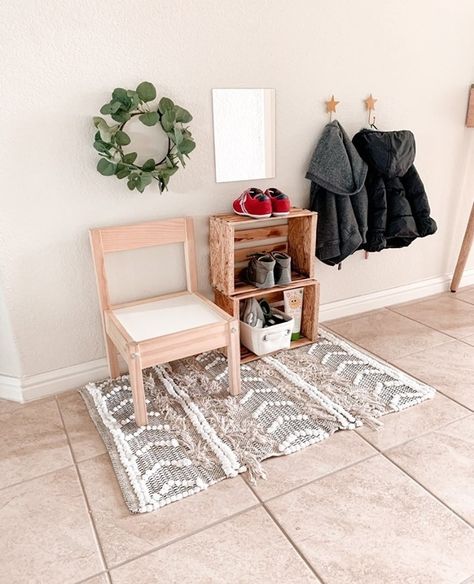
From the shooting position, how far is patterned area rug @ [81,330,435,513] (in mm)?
1488

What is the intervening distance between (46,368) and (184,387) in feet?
1.93

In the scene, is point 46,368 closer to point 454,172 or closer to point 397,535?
point 397,535

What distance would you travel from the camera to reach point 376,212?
2314 mm

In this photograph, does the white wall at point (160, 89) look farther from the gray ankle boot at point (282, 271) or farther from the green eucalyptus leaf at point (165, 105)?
the gray ankle boot at point (282, 271)

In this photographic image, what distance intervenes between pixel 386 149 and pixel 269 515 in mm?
1692

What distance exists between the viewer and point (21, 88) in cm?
160

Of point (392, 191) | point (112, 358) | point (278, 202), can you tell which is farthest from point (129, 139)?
point (392, 191)

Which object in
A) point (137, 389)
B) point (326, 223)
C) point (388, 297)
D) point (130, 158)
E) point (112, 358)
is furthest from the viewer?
point (388, 297)

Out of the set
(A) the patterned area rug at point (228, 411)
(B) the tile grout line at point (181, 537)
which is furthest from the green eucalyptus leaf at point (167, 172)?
(B) the tile grout line at point (181, 537)

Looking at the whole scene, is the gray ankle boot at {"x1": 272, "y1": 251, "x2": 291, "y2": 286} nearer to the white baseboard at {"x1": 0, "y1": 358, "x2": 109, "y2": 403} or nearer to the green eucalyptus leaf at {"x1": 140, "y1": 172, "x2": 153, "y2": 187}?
the green eucalyptus leaf at {"x1": 140, "y1": 172, "x2": 153, "y2": 187}

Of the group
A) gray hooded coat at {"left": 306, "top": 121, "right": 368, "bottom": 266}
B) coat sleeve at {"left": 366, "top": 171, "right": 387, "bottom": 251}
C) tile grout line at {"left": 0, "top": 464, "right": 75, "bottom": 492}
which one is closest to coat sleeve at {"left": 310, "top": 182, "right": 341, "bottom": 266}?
gray hooded coat at {"left": 306, "top": 121, "right": 368, "bottom": 266}

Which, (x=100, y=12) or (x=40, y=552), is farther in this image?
(x=100, y=12)

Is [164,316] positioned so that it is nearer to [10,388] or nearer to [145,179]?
[145,179]

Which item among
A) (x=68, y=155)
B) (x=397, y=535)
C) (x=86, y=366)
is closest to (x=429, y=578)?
(x=397, y=535)
